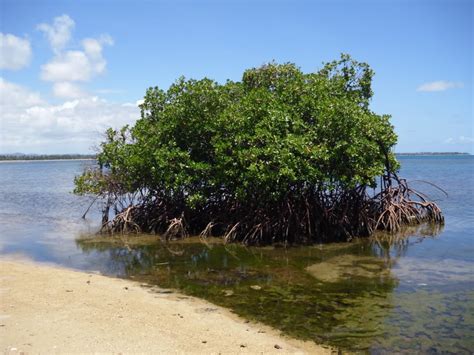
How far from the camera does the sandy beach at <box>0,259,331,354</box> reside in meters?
6.84

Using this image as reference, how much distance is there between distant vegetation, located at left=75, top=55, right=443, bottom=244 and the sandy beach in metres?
5.85

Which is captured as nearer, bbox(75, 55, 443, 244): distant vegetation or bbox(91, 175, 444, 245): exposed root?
bbox(75, 55, 443, 244): distant vegetation

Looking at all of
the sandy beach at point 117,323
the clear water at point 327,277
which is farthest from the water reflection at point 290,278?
the sandy beach at point 117,323

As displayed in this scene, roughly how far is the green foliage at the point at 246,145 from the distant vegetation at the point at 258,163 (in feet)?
0.12

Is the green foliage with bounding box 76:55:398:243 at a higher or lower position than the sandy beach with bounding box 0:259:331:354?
higher

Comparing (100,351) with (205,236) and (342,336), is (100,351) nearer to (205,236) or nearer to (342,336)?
(342,336)

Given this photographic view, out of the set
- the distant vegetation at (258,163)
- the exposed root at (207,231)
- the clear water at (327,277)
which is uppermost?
the distant vegetation at (258,163)

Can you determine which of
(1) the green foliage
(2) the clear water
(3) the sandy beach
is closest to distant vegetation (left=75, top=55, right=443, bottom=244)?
(1) the green foliage

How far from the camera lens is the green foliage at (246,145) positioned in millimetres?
14461

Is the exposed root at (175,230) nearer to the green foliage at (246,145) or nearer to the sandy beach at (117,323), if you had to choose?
the green foliage at (246,145)

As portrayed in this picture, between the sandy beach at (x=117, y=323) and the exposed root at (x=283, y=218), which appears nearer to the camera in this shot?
the sandy beach at (x=117, y=323)

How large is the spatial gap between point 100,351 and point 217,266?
652 centimetres

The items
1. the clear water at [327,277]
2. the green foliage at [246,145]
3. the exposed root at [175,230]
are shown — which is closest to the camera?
the clear water at [327,277]

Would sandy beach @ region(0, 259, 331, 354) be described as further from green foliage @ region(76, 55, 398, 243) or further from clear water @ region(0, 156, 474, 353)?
green foliage @ region(76, 55, 398, 243)
